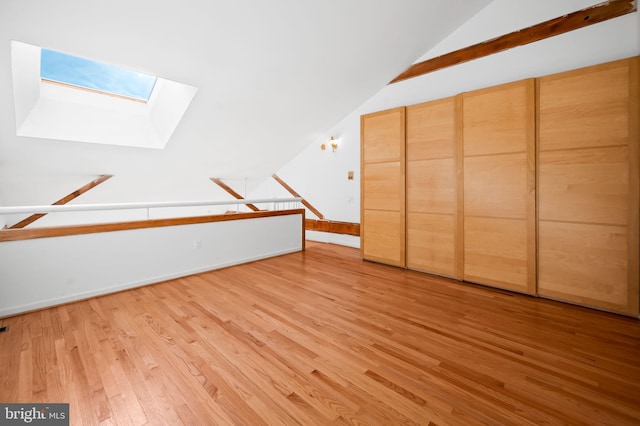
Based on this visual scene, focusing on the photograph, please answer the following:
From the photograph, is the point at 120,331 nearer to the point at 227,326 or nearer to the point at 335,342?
the point at 227,326

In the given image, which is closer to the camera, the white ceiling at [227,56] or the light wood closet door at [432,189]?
the white ceiling at [227,56]

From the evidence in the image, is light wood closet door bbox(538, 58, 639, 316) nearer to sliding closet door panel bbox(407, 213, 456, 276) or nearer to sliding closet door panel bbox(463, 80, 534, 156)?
sliding closet door panel bbox(463, 80, 534, 156)

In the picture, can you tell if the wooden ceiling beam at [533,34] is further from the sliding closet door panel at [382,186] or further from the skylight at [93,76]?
the skylight at [93,76]

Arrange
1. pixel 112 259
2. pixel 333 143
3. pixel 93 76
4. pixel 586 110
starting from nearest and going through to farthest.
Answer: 1. pixel 586 110
2. pixel 112 259
3. pixel 93 76
4. pixel 333 143

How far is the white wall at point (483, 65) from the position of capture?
278cm

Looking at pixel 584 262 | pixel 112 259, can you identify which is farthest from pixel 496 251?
pixel 112 259

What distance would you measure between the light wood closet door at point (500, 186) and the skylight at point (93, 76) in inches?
170

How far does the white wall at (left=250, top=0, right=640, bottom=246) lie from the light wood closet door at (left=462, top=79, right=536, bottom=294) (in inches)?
20.4

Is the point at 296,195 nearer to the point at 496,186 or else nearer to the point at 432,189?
the point at 432,189

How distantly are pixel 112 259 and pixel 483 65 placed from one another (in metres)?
5.00

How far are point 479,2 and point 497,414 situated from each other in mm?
4320

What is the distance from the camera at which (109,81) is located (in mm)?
3664

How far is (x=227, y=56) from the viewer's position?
3164mm

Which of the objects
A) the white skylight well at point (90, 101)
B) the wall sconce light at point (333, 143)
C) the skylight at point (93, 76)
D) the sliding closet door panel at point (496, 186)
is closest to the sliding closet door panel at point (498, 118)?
the sliding closet door panel at point (496, 186)
